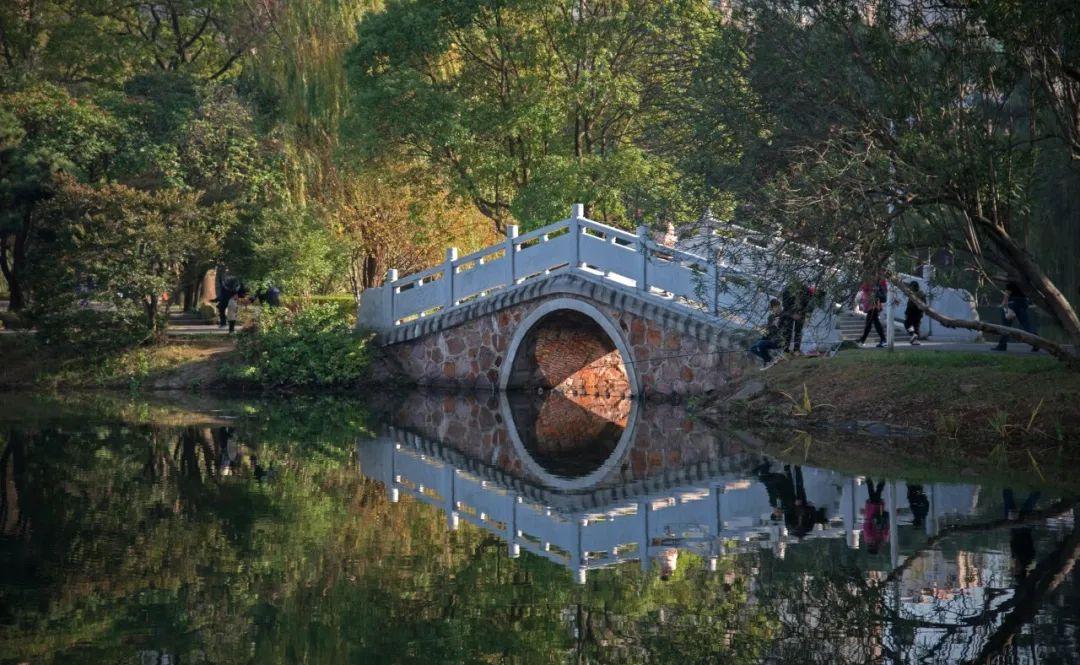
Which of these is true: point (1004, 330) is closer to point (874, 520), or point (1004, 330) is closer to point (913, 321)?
point (874, 520)

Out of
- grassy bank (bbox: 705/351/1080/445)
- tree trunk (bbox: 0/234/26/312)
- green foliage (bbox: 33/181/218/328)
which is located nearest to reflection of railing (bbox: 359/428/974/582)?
grassy bank (bbox: 705/351/1080/445)

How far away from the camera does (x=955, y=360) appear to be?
1741 cm

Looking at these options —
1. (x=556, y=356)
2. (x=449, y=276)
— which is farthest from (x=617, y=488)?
(x=449, y=276)

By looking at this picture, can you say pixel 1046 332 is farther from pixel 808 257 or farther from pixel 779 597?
pixel 779 597

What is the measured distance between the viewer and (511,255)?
24.3 m

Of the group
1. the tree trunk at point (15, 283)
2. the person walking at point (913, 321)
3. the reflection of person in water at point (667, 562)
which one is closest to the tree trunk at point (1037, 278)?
the reflection of person in water at point (667, 562)

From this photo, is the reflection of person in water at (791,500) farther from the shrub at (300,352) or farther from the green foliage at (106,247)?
the green foliage at (106,247)

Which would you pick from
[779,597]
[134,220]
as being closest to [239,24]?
[134,220]

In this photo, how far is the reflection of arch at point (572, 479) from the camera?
1412cm

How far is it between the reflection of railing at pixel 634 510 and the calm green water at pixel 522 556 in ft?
0.14

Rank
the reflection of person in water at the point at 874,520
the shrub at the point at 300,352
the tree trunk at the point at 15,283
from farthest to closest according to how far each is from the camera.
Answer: the tree trunk at the point at 15,283
the shrub at the point at 300,352
the reflection of person in water at the point at 874,520

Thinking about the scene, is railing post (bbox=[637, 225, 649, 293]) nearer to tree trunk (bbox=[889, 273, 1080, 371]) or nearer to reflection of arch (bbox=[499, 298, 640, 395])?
reflection of arch (bbox=[499, 298, 640, 395])

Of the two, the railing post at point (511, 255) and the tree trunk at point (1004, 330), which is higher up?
the railing post at point (511, 255)

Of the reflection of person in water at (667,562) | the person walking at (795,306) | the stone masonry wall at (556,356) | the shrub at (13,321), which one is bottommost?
the reflection of person in water at (667,562)
